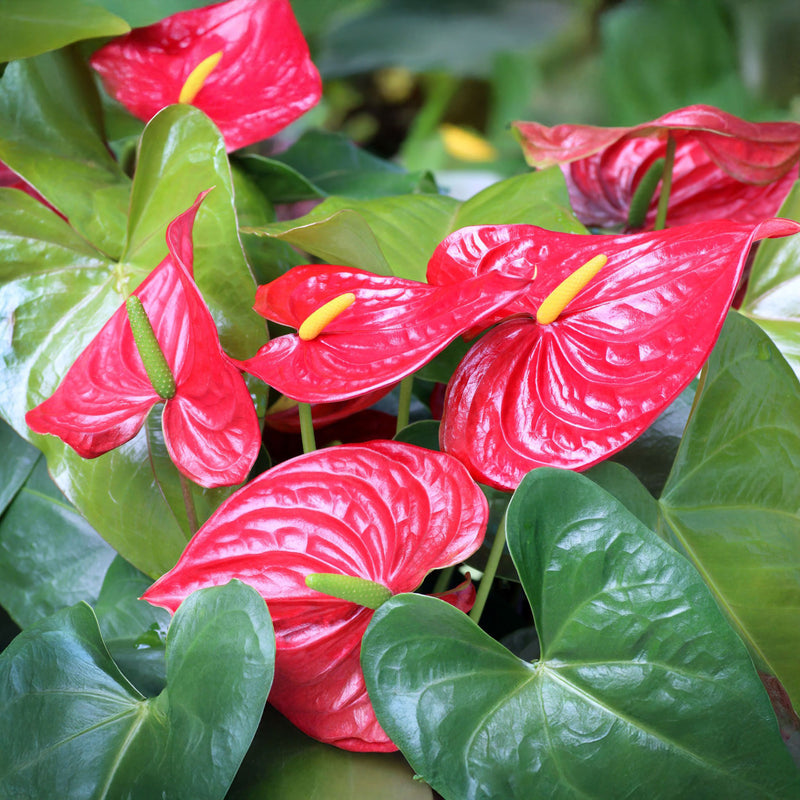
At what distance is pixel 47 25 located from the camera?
1.81 feet

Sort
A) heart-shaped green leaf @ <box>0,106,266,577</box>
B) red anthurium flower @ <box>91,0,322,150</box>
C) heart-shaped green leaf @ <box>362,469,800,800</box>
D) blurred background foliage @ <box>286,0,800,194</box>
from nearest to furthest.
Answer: heart-shaped green leaf @ <box>362,469,800,800</box>, heart-shaped green leaf @ <box>0,106,266,577</box>, red anthurium flower @ <box>91,0,322,150</box>, blurred background foliage @ <box>286,0,800,194</box>

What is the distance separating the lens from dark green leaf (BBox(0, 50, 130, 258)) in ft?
1.66

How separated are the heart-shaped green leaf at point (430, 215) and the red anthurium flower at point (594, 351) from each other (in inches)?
3.8

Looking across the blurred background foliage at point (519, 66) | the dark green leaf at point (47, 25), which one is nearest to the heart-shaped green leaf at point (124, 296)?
the dark green leaf at point (47, 25)

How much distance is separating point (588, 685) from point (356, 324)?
189mm

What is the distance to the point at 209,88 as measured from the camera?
0.59 m

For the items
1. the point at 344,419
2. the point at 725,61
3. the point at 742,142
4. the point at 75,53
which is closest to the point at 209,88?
the point at 75,53

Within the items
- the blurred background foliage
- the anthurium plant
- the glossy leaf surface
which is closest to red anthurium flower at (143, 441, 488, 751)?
the anthurium plant

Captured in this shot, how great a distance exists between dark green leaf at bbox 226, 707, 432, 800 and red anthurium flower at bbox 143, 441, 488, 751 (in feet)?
0.06

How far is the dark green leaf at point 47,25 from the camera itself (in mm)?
521

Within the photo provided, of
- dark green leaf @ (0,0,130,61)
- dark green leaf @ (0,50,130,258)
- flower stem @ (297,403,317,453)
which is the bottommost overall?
flower stem @ (297,403,317,453)

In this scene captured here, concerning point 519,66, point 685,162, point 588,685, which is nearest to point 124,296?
point 588,685

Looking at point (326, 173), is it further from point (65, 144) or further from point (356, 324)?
point (356, 324)

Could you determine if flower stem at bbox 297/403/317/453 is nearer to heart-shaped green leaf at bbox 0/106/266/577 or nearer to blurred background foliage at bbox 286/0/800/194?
heart-shaped green leaf at bbox 0/106/266/577
